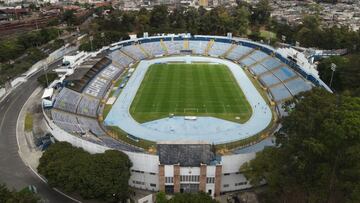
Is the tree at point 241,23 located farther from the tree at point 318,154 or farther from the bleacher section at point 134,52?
the tree at point 318,154

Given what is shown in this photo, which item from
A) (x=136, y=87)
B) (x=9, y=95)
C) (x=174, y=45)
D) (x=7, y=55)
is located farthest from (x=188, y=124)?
(x=7, y=55)

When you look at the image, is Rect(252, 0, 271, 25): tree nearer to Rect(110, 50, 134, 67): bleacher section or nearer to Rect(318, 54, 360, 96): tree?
Rect(110, 50, 134, 67): bleacher section

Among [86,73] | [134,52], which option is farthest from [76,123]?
[134,52]

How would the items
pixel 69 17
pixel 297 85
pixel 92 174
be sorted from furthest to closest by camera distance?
pixel 69 17 → pixel 297 85 → pixel 92 174

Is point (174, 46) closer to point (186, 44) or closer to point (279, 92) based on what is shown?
point (186, 44)

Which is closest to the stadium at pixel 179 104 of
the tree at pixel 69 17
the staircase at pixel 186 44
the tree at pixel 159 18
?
the staircase at pixel 186 44

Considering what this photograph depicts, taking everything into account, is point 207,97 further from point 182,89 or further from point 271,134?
point 271,134
